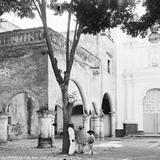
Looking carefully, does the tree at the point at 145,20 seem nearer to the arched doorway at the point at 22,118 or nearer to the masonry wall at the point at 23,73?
the masonry wall at the point at 23,73

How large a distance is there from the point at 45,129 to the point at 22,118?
9.70 m

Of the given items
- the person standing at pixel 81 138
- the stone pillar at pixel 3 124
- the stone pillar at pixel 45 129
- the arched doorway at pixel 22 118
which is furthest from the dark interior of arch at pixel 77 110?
the person standing at pixel 81 138

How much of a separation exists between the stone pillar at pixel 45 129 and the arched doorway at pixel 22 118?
802 centimetres

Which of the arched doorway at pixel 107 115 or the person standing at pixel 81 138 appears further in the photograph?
the arched doorway at pixel 107 115

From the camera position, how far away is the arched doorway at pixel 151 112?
29.9m

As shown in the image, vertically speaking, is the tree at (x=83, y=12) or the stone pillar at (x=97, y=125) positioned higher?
the tree at (x=83, y=12)

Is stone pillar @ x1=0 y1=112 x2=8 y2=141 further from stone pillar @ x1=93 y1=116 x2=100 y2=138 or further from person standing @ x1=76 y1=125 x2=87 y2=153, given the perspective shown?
stone pillar @ x1=93 y1=116 x2=100 y2=138

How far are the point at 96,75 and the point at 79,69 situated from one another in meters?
3.53

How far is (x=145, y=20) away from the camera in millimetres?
12477

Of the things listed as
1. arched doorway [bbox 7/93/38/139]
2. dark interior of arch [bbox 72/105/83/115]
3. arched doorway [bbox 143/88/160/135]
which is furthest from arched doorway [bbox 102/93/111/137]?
arched doorway [bbox 7/93/38/139]

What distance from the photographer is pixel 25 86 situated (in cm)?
1770

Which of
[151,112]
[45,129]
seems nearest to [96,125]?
[151,112]

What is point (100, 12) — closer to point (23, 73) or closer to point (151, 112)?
point (23, 73)

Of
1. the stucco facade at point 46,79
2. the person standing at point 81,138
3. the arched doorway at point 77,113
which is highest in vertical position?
the stucco facade at point 46,79
